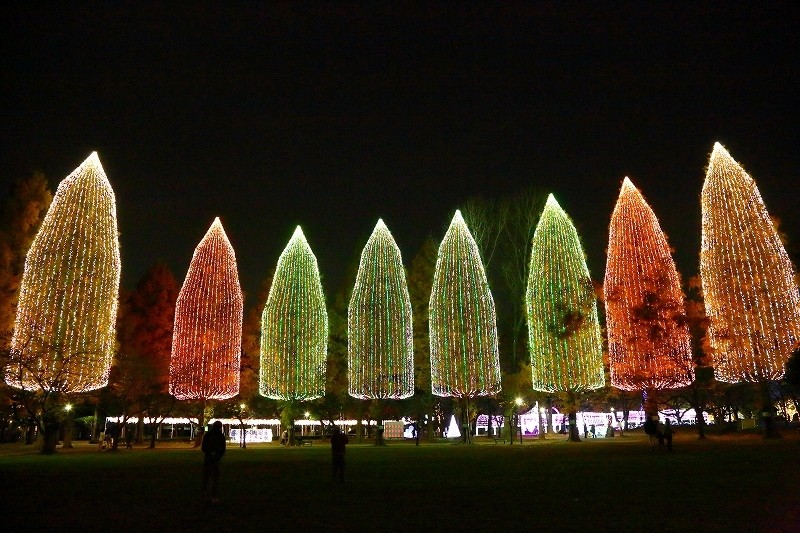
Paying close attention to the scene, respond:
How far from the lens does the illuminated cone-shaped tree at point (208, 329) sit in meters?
42.1

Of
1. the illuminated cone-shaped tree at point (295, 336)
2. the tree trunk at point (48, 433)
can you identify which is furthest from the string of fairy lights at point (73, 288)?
the illuminated cone-shaped tree at point (295, 336)

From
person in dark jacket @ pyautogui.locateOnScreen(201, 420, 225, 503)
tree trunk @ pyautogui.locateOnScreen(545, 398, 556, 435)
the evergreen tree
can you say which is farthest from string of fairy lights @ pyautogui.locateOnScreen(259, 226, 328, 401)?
person in dark jacket @ pyautogui.locateOnScreen(201, 420, 225, 503)

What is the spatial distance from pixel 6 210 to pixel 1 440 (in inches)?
1491

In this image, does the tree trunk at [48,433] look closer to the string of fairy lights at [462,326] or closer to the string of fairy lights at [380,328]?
the string of fairy lights at [380,328]

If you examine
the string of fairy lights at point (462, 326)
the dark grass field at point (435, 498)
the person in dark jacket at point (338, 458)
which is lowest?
the dark grass field at point (435, 498)

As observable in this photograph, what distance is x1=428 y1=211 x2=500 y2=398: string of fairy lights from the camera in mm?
40719

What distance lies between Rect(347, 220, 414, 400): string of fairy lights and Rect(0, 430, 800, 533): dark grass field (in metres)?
20.6

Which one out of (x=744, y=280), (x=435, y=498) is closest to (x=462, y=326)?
(x=744, y=280)

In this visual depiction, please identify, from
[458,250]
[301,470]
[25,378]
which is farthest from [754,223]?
[25,378]

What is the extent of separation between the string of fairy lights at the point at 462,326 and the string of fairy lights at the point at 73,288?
18494 millimetres

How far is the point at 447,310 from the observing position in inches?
1630

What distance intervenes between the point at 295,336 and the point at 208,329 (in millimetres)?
5440

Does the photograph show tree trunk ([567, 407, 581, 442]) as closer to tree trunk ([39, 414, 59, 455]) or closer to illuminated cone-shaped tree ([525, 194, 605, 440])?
illuminated cone-shaped tree ([525, 194, 605, 440])

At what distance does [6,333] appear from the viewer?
30.3 metres
